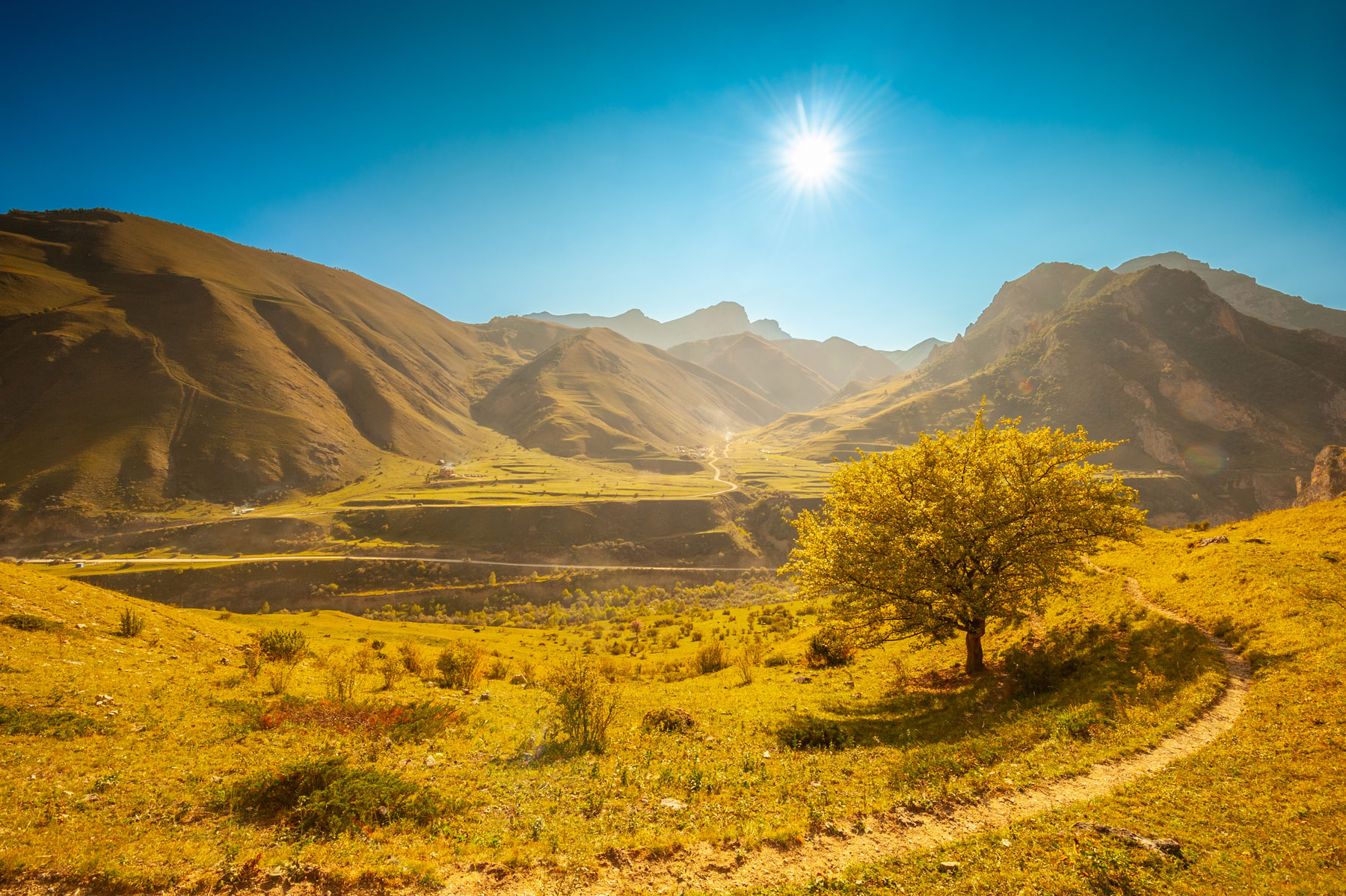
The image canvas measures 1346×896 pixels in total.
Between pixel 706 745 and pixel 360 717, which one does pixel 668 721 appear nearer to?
pixel 706 745

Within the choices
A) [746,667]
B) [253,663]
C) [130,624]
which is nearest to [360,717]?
[253,663]

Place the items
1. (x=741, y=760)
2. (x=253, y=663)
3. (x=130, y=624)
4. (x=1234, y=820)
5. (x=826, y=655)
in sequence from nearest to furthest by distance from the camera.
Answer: (x=1234, y=820)
(x=741, y=760)
(x=130, y=624)
(x=253, y=663)
(x=826, y=655)

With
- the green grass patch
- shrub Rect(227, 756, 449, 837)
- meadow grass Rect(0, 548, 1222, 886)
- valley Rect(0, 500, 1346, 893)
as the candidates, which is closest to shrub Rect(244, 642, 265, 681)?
meadow grass Rect(0, 548, 1222, 886)

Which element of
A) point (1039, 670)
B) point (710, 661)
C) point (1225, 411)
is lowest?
point (710, 661)

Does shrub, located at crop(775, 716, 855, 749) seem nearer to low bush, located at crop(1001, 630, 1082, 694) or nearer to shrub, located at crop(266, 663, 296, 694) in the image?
low bush, located at crop(1001, 630, 1082, 694)

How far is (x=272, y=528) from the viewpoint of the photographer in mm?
100250

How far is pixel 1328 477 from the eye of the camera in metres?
65.9

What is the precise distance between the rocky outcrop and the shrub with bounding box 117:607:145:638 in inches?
4560

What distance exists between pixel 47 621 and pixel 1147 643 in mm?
42130

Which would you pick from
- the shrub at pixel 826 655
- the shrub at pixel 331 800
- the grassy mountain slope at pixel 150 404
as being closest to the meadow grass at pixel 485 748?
the shrub at pixel 331 800

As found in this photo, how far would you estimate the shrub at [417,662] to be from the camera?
85.7 ft

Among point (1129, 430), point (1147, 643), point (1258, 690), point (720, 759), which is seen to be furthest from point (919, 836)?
point (1129, 430)

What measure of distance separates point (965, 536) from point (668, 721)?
14.3 metres

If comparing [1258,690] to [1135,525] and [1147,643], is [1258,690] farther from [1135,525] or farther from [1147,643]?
[1135,525]
